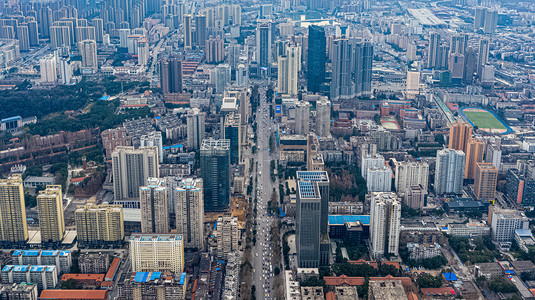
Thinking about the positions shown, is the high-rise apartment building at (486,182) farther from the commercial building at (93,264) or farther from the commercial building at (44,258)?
the commercial building at (44,258)

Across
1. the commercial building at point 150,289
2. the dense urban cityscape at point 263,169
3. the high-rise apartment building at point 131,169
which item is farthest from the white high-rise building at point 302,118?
the commercial building at point 150,289

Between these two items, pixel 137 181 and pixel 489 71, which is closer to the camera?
pixel 137 181

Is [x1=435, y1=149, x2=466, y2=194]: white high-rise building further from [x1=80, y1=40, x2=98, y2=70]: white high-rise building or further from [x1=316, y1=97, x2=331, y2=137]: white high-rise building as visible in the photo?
[x1=80, y1=40, x2=98, y2=70]: white high-rise building

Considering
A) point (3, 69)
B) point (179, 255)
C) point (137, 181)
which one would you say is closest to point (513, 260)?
point (179, 255)

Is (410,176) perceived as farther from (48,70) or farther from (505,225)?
(48,70)

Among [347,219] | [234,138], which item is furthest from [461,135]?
[234,138]

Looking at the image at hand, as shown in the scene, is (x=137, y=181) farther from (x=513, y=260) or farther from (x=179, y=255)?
(x=513, y=260)

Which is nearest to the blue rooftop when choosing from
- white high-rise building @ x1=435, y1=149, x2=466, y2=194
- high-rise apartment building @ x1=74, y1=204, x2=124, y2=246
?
white high-rise building @ x1=435, y1=149, x2=466, y2=194
